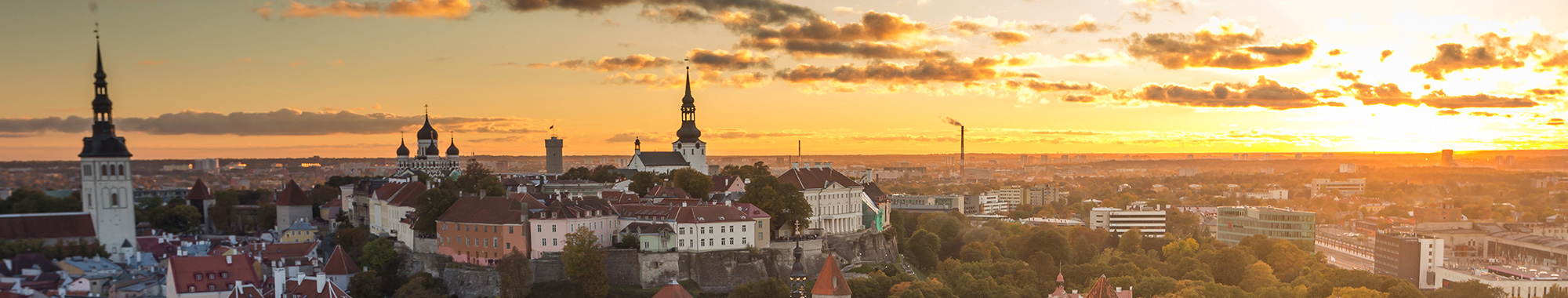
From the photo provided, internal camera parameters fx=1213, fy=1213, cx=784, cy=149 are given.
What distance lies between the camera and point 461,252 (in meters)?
57.4

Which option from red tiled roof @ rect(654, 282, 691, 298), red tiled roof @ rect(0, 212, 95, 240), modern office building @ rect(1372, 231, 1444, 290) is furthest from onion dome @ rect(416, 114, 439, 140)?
modern office building @ rect(1372, 231, 1444, 290)

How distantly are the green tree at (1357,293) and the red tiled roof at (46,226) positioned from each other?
68.5 metres

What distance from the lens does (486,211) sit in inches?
2244

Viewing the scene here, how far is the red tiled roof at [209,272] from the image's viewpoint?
54781 millimetres

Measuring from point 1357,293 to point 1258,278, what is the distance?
8.38 m

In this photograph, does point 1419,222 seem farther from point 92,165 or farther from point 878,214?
point 92,165

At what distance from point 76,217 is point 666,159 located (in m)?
38.8

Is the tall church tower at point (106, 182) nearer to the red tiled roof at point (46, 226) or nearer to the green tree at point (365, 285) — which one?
the red tiled roof at point (46, 226)

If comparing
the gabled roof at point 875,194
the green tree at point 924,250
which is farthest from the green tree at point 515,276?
the green tree at point 924,250

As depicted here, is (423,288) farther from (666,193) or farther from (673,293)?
(666,193)


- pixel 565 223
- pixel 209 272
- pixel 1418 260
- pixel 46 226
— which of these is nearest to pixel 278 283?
pixel 209 272

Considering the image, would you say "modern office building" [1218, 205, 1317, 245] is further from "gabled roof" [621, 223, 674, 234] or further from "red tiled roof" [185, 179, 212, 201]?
"red tiled roof" [185, 179, 212, 201]

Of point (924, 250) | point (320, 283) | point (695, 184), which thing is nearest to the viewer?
point (320, 283)

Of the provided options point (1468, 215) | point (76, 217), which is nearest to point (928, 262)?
point (76, 217)
